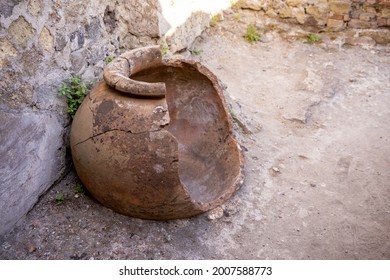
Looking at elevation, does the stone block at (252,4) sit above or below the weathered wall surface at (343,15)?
above

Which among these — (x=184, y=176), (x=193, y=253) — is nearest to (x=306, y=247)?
(x=193, y=253)

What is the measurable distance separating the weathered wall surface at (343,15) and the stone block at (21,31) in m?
3.53

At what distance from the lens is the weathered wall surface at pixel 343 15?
183 inches

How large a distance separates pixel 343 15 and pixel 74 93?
3.66 metres

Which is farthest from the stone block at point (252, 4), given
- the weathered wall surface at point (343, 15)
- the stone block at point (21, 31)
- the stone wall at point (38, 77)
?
the stone block at point (21, 31)

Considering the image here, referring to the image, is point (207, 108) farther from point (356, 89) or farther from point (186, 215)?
point (356, 89)

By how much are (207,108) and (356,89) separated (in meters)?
1.97

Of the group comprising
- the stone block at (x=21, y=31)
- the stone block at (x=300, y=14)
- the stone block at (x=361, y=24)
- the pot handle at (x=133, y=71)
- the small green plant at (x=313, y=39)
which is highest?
the stone block at (x=21, y=31)

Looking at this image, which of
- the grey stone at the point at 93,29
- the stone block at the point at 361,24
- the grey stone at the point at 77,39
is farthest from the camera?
the stone block at the point at 361,24

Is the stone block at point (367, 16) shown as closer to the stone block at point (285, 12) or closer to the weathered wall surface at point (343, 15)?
the weathered wall surface at point (343, 15)

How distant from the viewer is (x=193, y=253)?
2.26 m

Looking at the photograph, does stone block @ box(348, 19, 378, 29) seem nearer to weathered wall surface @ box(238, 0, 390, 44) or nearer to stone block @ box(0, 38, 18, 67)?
weathered wall surface @ box(238, 0, 390, 44)

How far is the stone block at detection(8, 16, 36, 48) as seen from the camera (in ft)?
6.88

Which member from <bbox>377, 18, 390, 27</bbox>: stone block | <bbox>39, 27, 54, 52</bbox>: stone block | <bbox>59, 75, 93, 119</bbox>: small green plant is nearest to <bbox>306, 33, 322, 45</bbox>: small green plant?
<bbox>377, 18, 390, 27</bbox>: stone block
